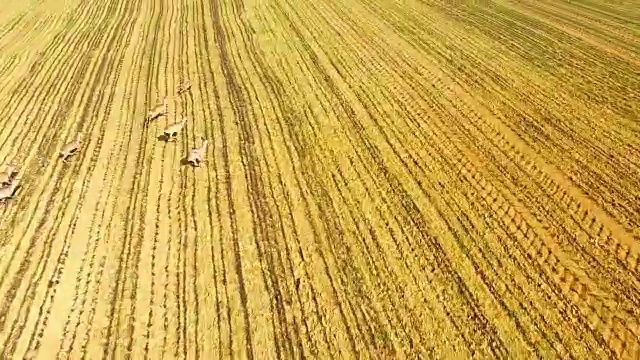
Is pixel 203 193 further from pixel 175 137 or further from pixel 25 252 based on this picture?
pixel 25 252

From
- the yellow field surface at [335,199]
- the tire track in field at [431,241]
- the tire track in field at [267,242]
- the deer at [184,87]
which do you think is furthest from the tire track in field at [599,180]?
the deer at [184,87]

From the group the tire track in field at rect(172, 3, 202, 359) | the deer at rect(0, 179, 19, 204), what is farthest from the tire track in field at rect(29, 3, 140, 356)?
the tire track in field at rect(172, 3, 202, 359)

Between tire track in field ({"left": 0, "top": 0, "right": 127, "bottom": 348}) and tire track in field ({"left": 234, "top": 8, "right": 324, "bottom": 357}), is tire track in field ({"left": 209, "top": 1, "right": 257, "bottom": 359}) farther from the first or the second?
tire track in field ({"left": 0, "top": 0, "right": 127, "bottom": 348})

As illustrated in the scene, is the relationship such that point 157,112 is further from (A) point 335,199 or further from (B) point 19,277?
(A) point 335,199

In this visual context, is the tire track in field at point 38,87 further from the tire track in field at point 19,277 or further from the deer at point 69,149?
the tire track in field at point 19,277

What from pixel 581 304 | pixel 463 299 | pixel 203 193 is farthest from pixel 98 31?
pixel 581 304

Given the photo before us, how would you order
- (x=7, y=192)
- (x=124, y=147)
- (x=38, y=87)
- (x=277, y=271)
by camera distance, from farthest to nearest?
(x=38, y=87) → (x=124, y=147) → (x=7, y=192) → (x=277, y=271)

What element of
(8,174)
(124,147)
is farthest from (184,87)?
(8,174)
